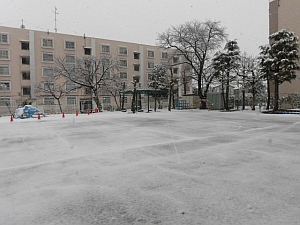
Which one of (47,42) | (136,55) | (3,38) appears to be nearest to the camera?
(3,38)

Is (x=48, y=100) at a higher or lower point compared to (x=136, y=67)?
lower

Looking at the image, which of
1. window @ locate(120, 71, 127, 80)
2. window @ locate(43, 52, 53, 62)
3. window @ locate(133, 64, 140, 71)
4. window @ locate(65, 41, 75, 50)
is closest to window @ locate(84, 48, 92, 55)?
window @ locate(65, 41, 75, 50)

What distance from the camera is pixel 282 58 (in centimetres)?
1791

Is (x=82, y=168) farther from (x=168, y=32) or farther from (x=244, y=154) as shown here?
(x=168, y=32)

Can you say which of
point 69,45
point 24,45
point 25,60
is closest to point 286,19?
point 69,45

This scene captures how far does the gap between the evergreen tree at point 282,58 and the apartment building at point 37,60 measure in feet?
73.2

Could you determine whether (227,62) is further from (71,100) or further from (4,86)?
(4,86)

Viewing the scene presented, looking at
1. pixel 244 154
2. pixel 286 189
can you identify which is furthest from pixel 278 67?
pixel 286 189

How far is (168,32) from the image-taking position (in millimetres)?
26438

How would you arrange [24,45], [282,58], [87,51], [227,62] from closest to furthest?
[282,58] → [227,62] → [24,45] → [87,51]

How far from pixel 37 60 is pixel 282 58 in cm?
3026

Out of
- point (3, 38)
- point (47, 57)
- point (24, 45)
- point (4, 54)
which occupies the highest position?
point (3, 38)

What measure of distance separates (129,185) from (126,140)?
365 cm

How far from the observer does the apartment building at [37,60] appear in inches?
1275
